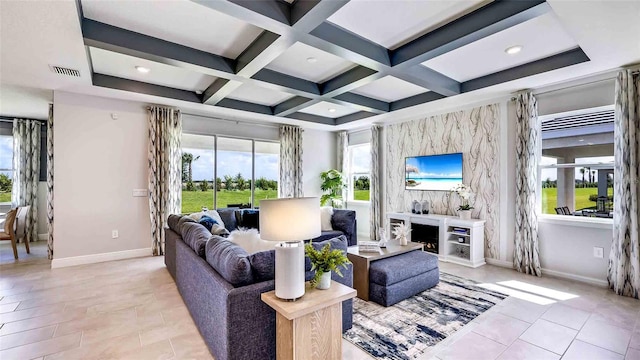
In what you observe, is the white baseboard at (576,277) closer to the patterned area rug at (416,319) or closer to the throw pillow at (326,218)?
the patterned area rug at (416,319)

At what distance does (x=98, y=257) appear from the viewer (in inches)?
181

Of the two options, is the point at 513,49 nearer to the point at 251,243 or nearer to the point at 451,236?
the point at 451,236

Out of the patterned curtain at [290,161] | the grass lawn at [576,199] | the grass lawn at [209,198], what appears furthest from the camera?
the patterned curtain at [290,161]

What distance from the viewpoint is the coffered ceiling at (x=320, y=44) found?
2393mm

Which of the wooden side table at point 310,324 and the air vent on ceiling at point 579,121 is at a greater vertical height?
the air vent on ceiling at point 579,121

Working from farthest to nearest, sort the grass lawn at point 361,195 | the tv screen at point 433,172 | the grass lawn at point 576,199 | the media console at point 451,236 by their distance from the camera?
the grass lawn at point 361,195
the tv screen at point 433,172
the media console at point 451,236
the grass lawn at point 576,199

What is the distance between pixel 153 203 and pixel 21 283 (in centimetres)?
184

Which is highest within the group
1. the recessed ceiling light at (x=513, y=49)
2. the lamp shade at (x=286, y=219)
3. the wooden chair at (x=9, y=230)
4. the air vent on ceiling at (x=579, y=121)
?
the recessed ceiling light at (x=513, y=49)

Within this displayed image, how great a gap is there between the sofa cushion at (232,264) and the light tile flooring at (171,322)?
70 cm

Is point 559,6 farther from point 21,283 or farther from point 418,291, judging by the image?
point 21,283

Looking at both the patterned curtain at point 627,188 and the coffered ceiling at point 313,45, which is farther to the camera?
the patterned curtain at point 627,188

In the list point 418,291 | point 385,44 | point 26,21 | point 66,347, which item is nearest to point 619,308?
point 418,291

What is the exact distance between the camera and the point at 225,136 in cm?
592

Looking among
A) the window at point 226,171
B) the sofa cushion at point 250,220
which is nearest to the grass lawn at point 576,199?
the sofa cushion at point 250,220
